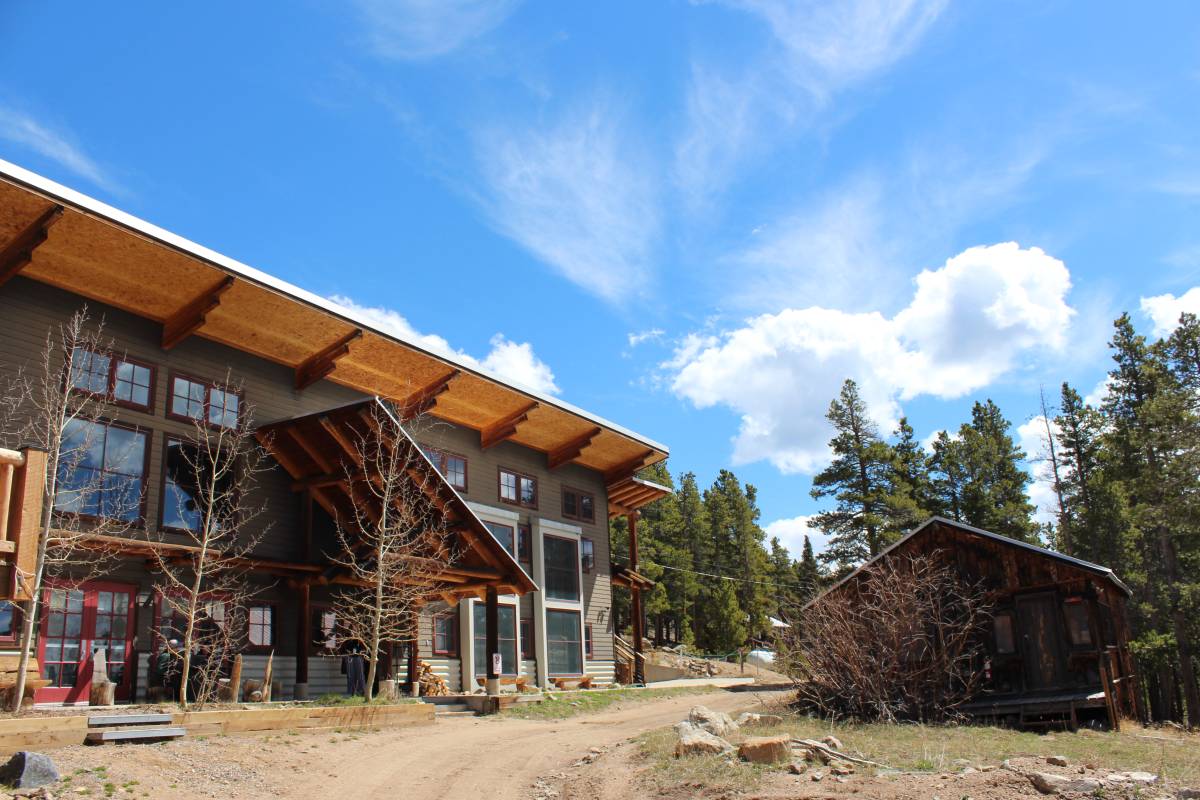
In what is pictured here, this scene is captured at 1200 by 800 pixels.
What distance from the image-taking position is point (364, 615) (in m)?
17.4

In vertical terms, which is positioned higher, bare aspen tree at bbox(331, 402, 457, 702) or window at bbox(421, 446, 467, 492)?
window at bbox(421, 446, 467, 492)

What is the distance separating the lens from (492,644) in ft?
66.6

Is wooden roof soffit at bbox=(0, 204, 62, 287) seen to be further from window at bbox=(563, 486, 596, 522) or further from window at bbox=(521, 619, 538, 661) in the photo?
window at bbox=(563, 486, 596, 522)

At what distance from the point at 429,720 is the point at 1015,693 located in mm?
11803

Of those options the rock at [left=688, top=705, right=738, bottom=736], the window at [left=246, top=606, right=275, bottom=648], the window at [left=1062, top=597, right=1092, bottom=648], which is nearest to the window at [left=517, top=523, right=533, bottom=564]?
the window at [left=246, top=606, right=275, bottom=648]

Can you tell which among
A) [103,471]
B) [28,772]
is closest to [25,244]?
[103,471]

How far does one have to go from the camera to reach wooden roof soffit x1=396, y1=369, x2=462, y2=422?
75.0 ft

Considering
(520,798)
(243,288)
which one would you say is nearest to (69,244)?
(243,288)

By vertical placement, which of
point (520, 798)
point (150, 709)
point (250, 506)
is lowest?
point (520, 798)

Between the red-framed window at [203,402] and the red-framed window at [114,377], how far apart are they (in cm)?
51

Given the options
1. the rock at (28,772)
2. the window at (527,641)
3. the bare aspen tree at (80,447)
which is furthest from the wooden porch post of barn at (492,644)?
the rock at (28,772)

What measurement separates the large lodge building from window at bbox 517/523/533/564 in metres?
0.06

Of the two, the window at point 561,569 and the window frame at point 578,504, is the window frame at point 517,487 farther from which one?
the window frame at point 578,504

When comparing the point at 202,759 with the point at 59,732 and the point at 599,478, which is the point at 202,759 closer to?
the point at 59,732
